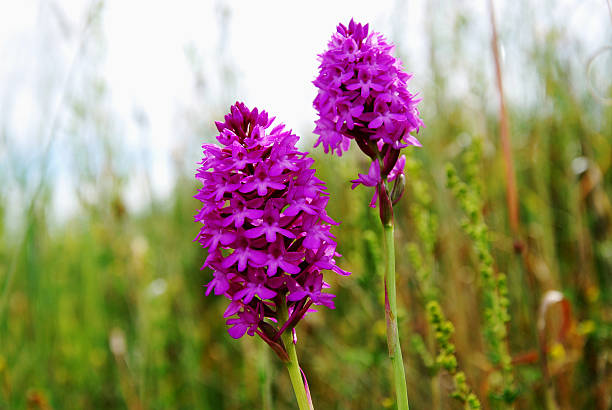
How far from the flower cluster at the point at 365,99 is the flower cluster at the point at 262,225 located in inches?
4.3

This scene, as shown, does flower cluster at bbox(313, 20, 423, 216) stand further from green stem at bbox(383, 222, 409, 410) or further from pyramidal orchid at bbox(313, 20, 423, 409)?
green stem at bbox(383, 222, 409, 410)

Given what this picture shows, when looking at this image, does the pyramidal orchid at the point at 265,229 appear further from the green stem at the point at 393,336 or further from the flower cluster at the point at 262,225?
the green stem at the point at 393,336

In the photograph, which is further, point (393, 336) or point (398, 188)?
point (398, 188)

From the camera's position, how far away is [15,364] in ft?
9.37

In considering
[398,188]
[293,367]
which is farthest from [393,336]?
[398,188]

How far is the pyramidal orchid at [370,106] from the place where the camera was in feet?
3.64

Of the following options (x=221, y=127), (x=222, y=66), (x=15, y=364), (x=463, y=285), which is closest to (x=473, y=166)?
(x=463, y=285)

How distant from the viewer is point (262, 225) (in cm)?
106

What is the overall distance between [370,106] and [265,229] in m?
0.37

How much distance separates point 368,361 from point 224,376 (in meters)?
1.26

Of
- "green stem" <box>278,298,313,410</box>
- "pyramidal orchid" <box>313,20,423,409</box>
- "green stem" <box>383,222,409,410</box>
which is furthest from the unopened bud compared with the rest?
"green stem" <box>278,298,313,410</box>

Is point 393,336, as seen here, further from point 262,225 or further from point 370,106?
point 370,106

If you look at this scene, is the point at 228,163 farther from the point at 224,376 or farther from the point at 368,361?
the point at 224,376

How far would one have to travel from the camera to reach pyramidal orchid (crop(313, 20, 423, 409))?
111cm
